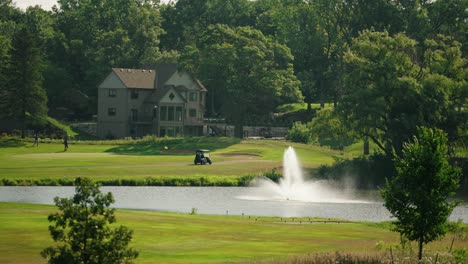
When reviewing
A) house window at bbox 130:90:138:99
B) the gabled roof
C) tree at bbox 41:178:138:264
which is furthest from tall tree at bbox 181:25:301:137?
tree at bbox 41:178:138:264

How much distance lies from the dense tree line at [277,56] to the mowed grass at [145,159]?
34.5 feet

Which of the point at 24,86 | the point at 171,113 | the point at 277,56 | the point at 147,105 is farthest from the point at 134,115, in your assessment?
the point at 277,56

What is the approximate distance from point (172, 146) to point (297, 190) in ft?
112

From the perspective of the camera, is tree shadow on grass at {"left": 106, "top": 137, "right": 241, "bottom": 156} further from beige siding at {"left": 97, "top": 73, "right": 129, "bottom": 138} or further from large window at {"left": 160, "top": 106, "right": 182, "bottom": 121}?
beige siding at {"left": 97, "top": 73, "right": 129, "bottom": 138}

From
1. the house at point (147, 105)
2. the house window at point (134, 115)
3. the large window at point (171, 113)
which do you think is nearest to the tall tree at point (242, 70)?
the house at point (147, 105)

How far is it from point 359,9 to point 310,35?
911 inches

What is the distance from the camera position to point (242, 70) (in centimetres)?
14600

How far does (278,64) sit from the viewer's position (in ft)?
504

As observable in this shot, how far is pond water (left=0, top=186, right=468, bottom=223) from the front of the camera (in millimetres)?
73062

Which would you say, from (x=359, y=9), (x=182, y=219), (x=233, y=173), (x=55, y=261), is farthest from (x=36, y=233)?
(x=359, y=9)

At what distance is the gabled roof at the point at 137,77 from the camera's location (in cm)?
14788

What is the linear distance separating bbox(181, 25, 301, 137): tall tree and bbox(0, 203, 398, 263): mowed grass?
3150 inches

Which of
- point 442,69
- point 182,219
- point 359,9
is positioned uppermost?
point 359,9

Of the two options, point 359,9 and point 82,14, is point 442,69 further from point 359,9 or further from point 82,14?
point 82,14
